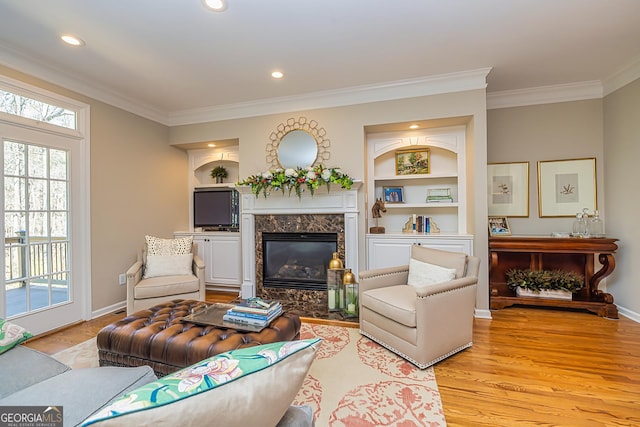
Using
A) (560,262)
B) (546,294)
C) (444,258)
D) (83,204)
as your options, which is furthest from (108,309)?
(560,262)

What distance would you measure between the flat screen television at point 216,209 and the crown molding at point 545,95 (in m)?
3.80

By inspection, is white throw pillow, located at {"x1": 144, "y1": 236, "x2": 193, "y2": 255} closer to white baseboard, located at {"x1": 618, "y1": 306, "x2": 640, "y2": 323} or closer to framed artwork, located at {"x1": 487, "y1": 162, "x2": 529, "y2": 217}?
framed artwork, located at {"x1": 487, "y1": 162, "x2": 529, "y2": 217}

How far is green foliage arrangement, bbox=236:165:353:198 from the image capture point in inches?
131

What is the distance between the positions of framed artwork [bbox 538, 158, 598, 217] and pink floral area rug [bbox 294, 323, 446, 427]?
9.40 ft

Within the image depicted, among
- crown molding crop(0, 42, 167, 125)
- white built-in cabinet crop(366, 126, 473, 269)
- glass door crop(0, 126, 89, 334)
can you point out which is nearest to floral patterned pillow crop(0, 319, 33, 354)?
glass door crop(0, 126, 89, 334)

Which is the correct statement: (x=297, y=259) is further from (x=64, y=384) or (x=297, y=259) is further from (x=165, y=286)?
(x=64, y=384)

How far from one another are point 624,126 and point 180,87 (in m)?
5.00

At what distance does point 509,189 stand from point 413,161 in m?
1.27

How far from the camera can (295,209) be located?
145 inches

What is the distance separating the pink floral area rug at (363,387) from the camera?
5.32 ft

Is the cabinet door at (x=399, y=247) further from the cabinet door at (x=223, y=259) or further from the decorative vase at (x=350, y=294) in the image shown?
the cabinet door at (x=223, y=259)

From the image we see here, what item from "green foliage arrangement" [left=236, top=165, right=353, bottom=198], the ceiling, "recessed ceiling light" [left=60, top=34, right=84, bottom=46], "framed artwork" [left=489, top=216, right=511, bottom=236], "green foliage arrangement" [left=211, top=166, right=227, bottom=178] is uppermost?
the ceiling

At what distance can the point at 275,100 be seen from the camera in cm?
374

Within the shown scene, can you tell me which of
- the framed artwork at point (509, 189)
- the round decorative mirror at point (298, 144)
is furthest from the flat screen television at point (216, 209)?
the framed artwork at point (509, 189)
